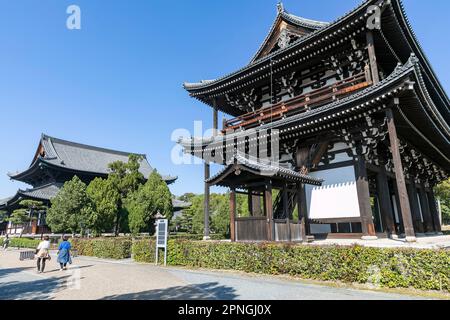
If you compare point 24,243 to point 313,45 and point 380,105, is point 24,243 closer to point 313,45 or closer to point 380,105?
point 313,45

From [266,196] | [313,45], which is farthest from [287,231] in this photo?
[313,45]

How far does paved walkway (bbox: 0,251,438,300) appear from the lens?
675 centimetres

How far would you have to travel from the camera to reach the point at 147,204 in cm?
2441

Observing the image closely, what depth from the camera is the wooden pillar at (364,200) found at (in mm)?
11570

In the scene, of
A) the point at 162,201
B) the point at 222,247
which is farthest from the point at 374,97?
the point at 162,201

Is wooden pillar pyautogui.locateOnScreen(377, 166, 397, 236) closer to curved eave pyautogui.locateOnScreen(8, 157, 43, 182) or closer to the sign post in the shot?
the sign post

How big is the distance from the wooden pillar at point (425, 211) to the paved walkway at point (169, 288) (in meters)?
15.2

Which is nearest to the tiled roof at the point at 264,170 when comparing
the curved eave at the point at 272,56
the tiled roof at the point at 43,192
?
the curved eave at the point at 272,56

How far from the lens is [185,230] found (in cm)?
4128

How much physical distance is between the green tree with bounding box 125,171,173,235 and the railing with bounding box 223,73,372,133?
11.1 metres

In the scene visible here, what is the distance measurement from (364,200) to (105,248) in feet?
49.8

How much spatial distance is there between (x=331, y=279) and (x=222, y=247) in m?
4.27

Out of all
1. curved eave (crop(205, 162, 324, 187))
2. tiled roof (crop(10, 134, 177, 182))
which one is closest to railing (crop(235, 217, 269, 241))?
curved eave (crop(205, 162, 324, 187))

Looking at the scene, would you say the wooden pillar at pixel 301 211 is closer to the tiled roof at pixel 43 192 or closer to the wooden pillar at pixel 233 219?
the wooden pillar at pixel 233 219
